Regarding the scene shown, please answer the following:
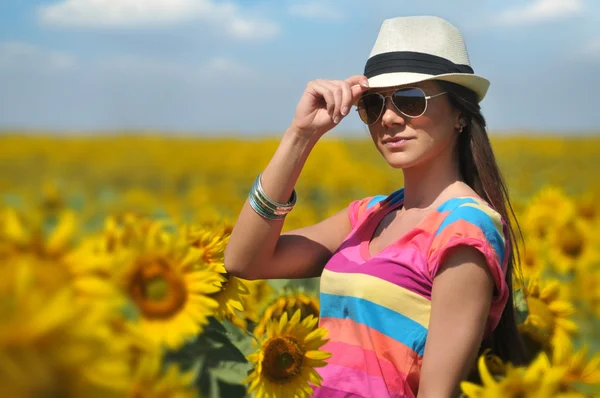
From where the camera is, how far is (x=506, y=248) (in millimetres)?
1842

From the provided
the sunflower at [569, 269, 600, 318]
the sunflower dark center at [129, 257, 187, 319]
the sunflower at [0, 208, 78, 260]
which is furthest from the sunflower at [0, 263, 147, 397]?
the sunflower at [569, 269, 600, 318]

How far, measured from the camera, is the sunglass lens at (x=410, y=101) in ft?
6.36

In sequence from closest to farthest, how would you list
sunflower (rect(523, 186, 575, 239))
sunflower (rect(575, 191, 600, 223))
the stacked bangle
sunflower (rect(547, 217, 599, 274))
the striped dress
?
1. the striped dress
2. the stacked bangle
3. sunflower (rect(547, 217, 599, 274))
4. sunflower (rect(523, 186, 575, 239))
5. sunflower (rect(575, 191, 600, 223))

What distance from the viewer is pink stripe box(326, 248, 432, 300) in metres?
1.82

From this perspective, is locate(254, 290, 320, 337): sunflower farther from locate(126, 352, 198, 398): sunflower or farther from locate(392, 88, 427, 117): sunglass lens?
locate(126, 352, 198, 398): sunflower

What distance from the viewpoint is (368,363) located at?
72.7 inches

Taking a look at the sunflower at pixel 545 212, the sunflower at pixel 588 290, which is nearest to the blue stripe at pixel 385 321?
the sunflower at pixel 588 290

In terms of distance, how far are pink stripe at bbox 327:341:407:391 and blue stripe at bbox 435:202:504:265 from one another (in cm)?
32

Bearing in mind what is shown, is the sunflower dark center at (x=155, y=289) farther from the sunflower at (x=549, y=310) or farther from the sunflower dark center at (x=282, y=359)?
the sunflower at (x=549, y=310)

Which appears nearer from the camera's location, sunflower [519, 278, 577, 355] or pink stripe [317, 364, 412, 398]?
pink stripe [317, 364, 412, 398]

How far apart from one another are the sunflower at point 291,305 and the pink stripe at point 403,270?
301 mm

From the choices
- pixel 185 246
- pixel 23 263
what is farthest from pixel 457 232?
pixel 23 263

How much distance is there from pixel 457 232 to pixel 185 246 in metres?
0.65

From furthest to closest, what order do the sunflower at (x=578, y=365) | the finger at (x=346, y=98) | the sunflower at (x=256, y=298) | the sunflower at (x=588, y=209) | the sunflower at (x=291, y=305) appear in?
the sunflower at (x=588, y=209)
the sunflower at (x=256, y=298)
the sunflower at (x=291, y=305)
the finger at (x=346, y=98)
the sunflower at (x=578, y=365)
